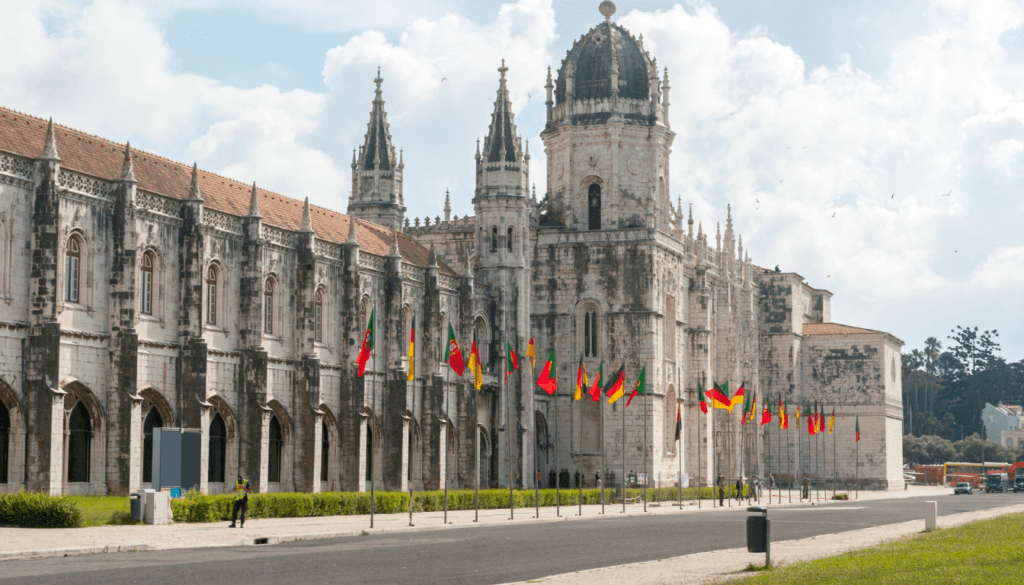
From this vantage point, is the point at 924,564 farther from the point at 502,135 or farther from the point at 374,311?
the point at 502,135

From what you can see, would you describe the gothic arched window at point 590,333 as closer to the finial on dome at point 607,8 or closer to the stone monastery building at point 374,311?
the stone monastery building at point 374,311

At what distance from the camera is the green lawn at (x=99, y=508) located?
34906mm

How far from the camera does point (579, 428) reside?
74.3m

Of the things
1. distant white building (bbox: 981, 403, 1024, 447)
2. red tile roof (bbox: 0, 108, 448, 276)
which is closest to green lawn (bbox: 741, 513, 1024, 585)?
red tile roof (bbox: 0, 108, 448, 276)

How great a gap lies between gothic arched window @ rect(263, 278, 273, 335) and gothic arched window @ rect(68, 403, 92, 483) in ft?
33.8

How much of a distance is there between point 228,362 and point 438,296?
15.7 m

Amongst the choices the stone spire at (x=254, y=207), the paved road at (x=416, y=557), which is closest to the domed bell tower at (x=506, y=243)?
the stone spire at (x=254, y=207)

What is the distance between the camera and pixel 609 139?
75.7 meters

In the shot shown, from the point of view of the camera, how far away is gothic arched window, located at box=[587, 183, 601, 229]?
76438 millimetres

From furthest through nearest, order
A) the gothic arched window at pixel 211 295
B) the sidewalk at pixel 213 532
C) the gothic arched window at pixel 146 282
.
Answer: the gothic arched window at pixel 211 295, the gothic arched window at pixel 146 282, the sidewalk at pixel 213 532

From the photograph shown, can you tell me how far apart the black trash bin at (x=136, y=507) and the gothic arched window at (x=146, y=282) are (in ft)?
36.7

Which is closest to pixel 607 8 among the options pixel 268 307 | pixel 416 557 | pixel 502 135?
pixel 502 135

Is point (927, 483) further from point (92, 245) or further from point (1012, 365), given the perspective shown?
point (92, 245)

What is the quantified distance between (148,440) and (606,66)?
40.3m
